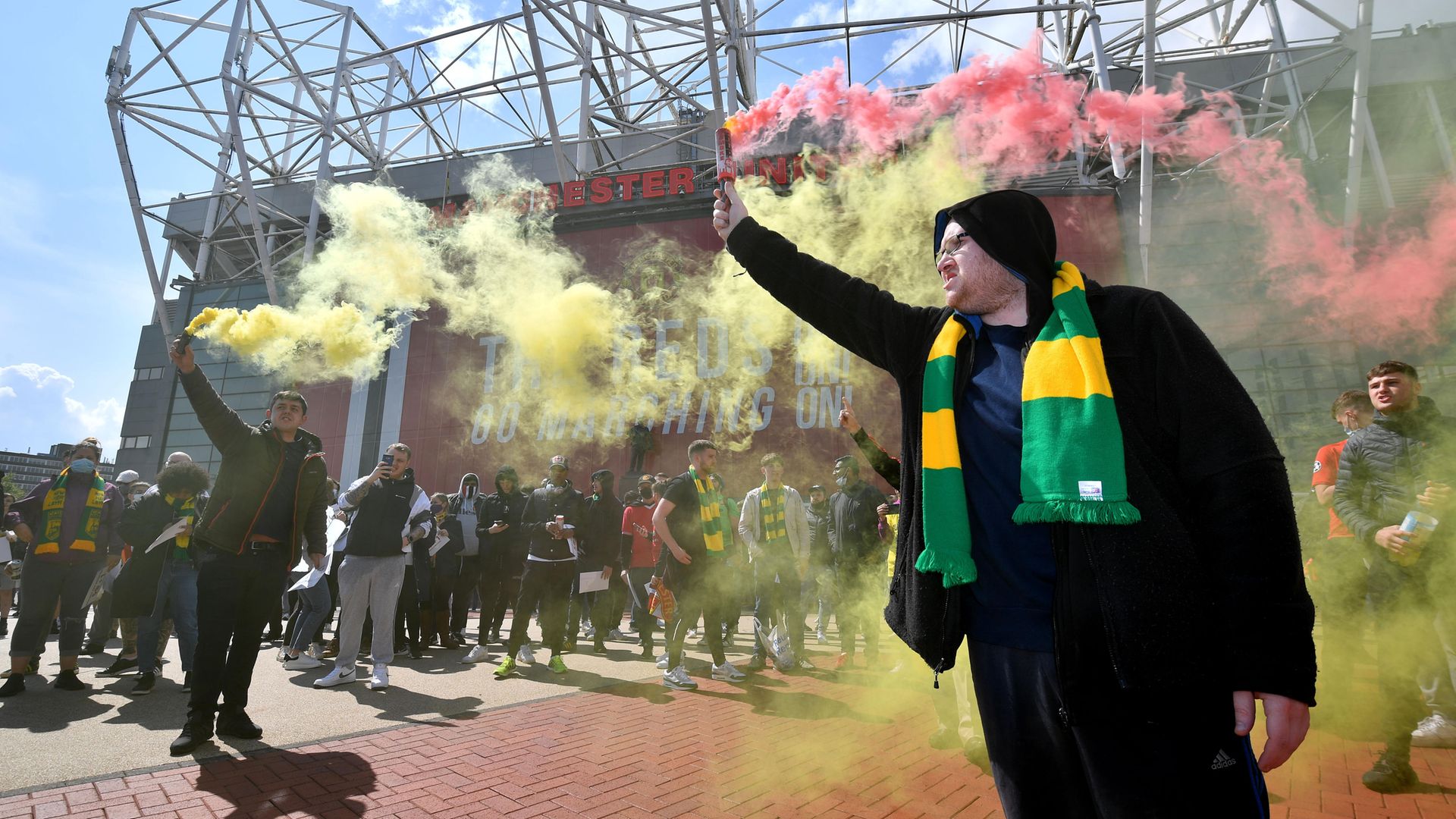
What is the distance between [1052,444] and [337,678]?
6.41 metres

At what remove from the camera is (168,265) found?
90.9ft

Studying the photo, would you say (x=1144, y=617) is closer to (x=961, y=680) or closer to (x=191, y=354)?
(x=961, y=680)

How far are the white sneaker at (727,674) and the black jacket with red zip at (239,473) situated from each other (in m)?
3.64

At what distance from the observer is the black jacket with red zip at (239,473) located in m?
4.25

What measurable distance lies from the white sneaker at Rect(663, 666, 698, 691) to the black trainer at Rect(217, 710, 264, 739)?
9.68 ft

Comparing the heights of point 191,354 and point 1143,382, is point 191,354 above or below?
above

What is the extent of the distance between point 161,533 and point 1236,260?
19.0 metres

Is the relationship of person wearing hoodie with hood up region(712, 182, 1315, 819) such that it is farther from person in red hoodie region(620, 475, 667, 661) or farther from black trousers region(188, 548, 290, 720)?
person in red hoodie region(620, 475, 667, 661)

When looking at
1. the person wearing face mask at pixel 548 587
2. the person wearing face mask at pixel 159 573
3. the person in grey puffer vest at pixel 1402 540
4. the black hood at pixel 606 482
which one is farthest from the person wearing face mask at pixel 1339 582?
the person wearing face mask at pixel 159 573

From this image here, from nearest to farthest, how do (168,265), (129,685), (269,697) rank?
(269,697) < (129,685) < (168,265)

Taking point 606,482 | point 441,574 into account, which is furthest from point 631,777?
point 441,574

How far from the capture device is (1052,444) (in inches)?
56.2

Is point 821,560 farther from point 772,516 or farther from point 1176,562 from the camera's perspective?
point 1176,562

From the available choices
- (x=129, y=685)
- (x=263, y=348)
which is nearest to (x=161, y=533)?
(x=129, y=685)
